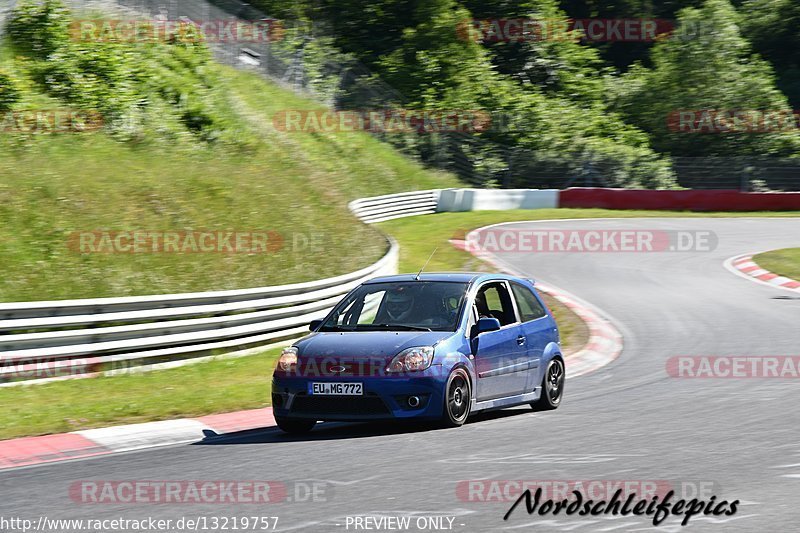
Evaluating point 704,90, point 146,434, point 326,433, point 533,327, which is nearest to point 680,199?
point 704,90

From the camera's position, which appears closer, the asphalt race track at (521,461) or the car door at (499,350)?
the asphalt race track at (521,461)

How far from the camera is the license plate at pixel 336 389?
9383mm

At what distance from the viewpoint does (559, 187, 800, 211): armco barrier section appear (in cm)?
4338

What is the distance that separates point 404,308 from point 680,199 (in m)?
34.9

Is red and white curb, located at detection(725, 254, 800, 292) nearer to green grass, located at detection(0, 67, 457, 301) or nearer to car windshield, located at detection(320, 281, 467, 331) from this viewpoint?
green grass, located at detection(0, 67, 457, 301)

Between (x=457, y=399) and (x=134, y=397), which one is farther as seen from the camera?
(x=134, y=397)

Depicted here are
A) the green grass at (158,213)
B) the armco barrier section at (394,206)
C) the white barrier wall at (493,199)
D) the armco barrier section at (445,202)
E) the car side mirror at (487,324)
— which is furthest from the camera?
the white barrier wall at (493,199)

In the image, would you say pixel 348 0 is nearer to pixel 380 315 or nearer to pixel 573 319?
pixel 573 319

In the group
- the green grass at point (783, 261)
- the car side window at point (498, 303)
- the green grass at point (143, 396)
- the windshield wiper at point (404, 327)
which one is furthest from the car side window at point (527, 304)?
the green grass at point (783, 261)

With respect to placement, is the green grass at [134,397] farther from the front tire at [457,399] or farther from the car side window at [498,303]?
the front tire at [457,399]

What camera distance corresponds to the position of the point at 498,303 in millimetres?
11281

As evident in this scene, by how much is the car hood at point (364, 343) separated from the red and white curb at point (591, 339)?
518cm

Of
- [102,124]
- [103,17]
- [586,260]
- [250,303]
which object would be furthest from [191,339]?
[103,17]

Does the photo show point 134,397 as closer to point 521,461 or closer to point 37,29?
point 521,461
